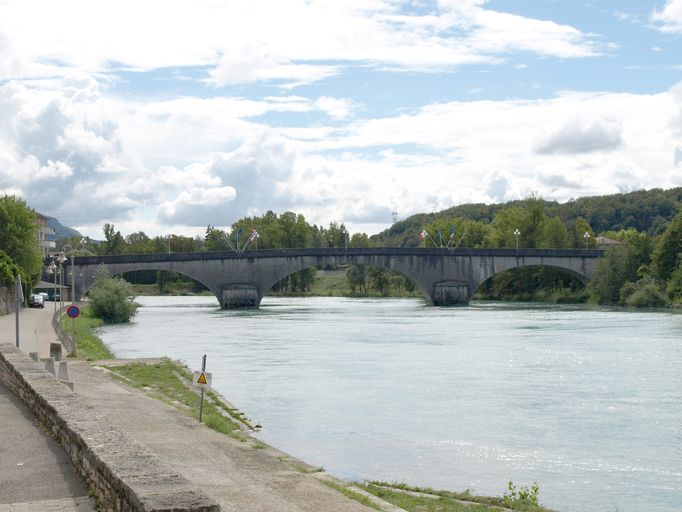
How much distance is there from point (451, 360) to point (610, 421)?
15.6m

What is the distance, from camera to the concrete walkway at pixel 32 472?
32.4ft

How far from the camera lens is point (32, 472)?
11.3m

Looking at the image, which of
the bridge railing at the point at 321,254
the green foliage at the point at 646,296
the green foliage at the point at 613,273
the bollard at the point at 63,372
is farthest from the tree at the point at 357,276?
the bollard at the point at 63,372

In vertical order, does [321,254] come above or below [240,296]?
above

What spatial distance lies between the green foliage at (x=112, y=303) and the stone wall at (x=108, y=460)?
51.8 m

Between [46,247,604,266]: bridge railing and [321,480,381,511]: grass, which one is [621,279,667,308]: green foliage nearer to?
[46,247,604,266]: bridge railing

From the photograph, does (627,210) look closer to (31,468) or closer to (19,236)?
(19,236)

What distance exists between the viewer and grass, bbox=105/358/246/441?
20.4m

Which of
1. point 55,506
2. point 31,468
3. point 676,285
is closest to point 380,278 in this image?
point 676,285

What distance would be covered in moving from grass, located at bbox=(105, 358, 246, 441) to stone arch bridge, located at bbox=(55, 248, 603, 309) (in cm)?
5953

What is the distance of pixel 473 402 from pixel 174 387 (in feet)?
28.9

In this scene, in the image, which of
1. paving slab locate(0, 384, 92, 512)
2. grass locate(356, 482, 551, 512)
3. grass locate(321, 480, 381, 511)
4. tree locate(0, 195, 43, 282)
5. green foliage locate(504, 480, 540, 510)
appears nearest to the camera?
paving slab locate(0, 384, 92, 512)

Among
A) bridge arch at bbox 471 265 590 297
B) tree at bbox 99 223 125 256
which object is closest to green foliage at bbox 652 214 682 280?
bridge arch at bbox 471 265 590 297

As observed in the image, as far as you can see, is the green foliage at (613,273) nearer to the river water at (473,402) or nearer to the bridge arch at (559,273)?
the bridge arch at (559,273)
